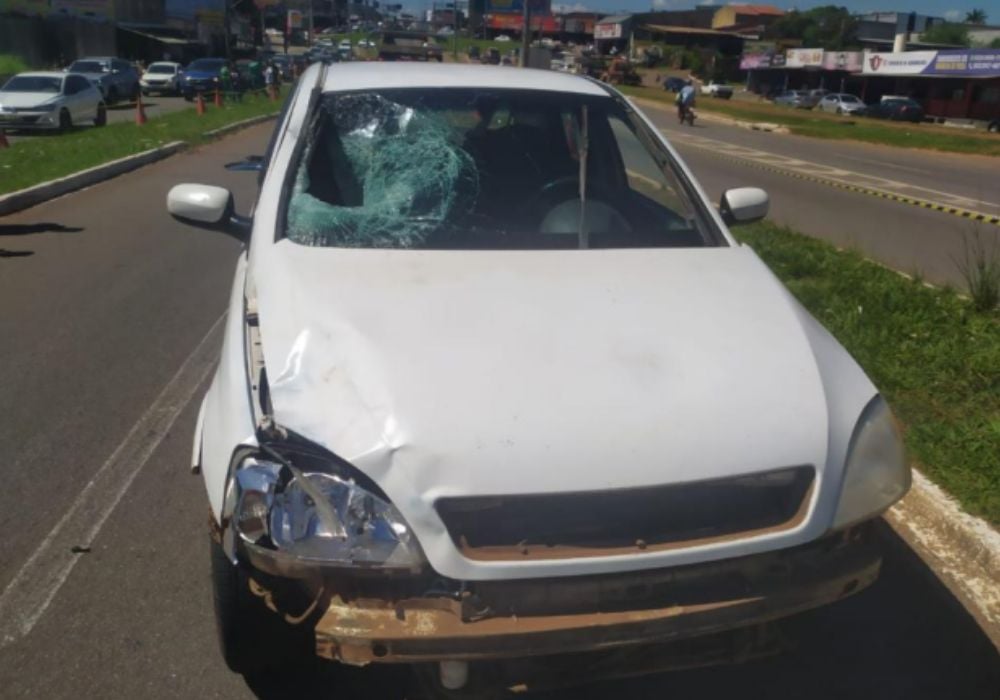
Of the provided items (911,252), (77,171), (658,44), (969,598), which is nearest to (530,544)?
(969,598)

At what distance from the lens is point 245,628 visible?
2.88 m

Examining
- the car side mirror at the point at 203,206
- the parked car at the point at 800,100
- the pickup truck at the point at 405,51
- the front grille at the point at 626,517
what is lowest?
the parked car at the point at 800,100

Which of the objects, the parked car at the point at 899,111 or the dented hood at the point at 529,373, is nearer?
the dented hood at the point at 529,373

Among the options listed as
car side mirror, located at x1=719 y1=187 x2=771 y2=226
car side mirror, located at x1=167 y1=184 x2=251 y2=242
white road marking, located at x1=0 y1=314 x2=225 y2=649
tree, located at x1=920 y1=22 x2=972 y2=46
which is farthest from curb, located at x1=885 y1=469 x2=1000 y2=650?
tree, located at x1=920 y1=22 x2=972 y2=46

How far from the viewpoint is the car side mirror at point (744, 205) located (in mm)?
4520

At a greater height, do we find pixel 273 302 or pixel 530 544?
pixel 273 302

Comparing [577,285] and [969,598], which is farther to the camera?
[969,598]

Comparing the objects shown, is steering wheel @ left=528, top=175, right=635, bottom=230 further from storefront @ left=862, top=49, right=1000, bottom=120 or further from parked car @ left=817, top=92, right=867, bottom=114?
parked car @ left=817, top=92, right=867, bottom=114

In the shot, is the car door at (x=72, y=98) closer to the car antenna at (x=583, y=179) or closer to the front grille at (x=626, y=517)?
the car antenna at (x=583, y=179)

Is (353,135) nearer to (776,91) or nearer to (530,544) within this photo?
(530,544)

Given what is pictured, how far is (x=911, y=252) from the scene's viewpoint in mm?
10969

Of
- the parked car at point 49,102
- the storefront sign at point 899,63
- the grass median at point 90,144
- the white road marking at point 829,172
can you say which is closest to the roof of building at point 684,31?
the storefront sign at point 899,63

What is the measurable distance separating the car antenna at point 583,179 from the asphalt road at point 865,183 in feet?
18.0

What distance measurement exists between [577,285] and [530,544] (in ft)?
3.47
